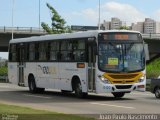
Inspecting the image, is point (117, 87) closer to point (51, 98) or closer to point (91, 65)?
point (91, 65)

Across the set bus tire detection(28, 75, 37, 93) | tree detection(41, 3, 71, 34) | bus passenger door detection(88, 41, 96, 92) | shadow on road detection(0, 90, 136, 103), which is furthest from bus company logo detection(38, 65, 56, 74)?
tree detection(41, 3, 71, 34)

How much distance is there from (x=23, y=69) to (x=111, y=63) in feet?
29.8

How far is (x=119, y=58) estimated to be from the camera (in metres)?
23.2

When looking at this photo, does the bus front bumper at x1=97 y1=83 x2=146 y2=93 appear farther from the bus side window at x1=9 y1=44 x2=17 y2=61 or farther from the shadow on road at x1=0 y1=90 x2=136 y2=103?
the bus side window at x1=9 y1=44 x2=17 y2=61

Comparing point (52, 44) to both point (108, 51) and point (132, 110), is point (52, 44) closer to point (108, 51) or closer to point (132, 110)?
point (108, 51)

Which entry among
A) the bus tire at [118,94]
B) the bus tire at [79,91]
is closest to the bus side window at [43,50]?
the bus tire at [79,91]

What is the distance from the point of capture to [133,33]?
943 inches

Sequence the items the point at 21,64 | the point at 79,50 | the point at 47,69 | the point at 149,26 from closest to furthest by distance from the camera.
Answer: the point at 79,50 < the point at 47,69 < the point at 21,64 < the point at 149,26

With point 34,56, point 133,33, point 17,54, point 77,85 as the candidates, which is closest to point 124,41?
point 133,33

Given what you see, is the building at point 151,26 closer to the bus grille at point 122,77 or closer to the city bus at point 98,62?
the city bus at point 98,62

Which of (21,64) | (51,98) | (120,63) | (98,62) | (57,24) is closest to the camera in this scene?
(98,62)

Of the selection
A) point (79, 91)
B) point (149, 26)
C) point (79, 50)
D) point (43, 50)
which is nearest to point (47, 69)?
point (43, 50)

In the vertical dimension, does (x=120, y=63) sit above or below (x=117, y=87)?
above

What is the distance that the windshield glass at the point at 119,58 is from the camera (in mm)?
23156
